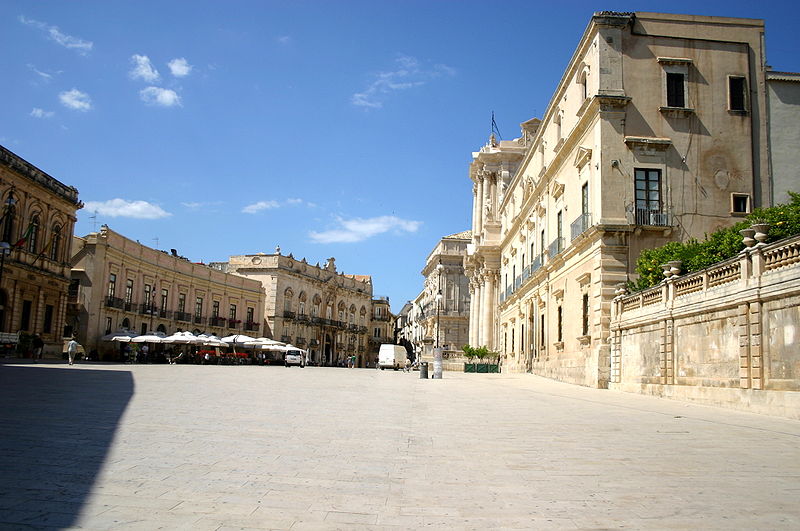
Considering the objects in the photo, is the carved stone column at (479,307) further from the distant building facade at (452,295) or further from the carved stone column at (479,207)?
the distant building facade at (452,295)

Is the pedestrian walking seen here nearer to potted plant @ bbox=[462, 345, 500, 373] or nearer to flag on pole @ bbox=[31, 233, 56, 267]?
flag on pole @ bbox=[31, 233, 56, 267]

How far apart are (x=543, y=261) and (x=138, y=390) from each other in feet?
82.0

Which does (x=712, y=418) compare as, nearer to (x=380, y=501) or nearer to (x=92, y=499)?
(x=380, y=501)

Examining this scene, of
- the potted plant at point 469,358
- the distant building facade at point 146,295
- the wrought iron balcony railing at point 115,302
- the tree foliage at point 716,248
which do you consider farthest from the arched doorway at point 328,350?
the tree foliage at point 716,248

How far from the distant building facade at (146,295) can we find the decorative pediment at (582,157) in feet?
111

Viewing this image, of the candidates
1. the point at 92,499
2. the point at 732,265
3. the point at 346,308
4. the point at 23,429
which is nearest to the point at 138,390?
the point at 23,429

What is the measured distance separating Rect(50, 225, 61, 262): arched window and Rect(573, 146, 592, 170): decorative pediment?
1217 inches

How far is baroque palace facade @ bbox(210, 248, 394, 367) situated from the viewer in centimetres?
7425

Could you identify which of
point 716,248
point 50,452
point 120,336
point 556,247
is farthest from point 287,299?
point 50,452

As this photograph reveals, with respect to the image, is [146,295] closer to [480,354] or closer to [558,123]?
[480,354]

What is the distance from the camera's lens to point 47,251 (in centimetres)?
4053

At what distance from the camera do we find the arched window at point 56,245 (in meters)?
41.5

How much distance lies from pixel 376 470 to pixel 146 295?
51.4m

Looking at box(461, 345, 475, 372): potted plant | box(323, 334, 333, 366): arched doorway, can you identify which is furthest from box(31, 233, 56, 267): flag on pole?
box(323, 334, 333, 366): arched doorway
